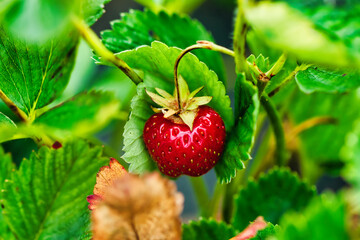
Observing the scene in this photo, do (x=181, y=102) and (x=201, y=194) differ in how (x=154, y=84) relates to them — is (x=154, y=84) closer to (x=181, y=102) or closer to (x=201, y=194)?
(x=181, y=102)

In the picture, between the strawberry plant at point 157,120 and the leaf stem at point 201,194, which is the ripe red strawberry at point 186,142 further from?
the leaf stem at point 201,194

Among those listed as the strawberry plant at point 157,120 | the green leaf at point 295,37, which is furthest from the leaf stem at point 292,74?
the green leaf at point 295,37

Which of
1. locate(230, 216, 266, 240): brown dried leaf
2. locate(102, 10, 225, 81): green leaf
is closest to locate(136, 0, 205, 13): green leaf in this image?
locate(102, 10, 225, 81): green leaf

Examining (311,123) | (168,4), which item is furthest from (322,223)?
(168,4)

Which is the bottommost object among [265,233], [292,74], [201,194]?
[201,194]

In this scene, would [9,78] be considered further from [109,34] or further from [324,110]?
[324,110]

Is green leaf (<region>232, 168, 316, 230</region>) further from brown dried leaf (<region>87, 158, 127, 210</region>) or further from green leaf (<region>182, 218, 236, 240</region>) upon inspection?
brown dried leaf (<region>87, 158, 127, 210</region>)
